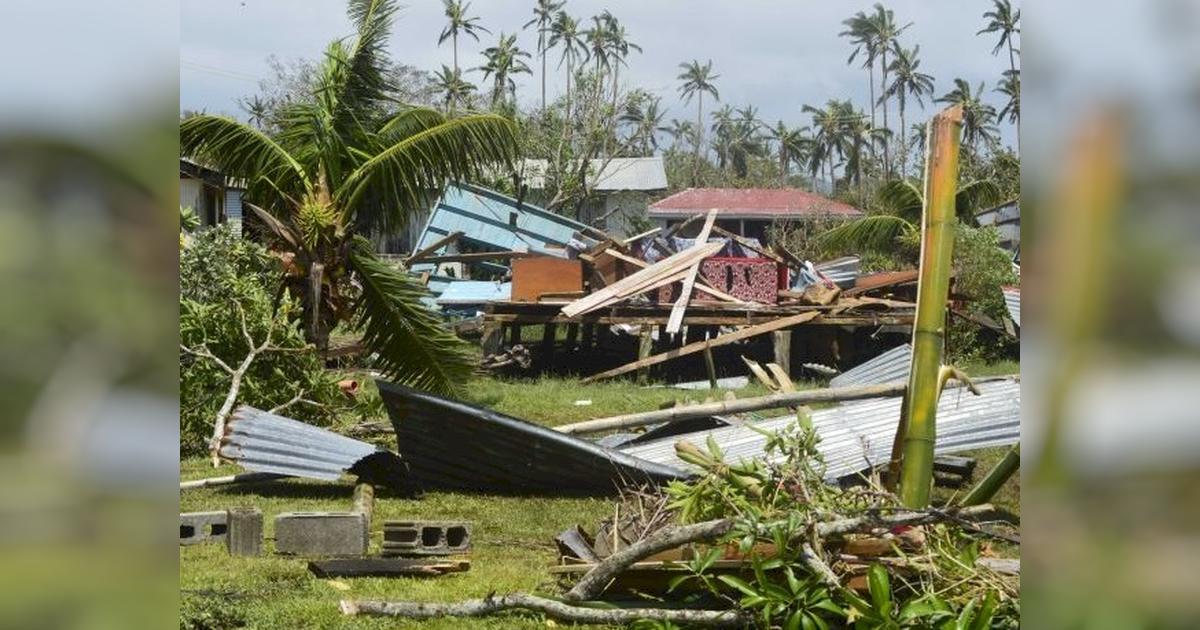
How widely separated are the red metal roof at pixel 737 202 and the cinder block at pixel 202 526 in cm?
2859

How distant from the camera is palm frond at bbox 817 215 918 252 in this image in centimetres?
2186

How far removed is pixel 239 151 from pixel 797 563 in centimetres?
809

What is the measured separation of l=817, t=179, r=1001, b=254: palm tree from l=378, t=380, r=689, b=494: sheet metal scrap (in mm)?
13389

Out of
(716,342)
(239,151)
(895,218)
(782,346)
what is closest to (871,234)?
(895,218)

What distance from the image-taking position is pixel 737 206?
128 feet

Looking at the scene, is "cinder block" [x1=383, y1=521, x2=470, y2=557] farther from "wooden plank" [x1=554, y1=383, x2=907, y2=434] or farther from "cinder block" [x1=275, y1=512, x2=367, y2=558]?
"wooden plank" [x1=554, y1=383, x2=907, y2=434]

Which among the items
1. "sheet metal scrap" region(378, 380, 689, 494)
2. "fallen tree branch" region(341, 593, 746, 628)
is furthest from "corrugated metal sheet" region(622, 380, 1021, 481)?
"fallen tree branch" region(341, 593, 746, 628)

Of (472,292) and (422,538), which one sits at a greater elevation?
(472,292)

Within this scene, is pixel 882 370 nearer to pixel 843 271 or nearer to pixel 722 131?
pixel 843 271
